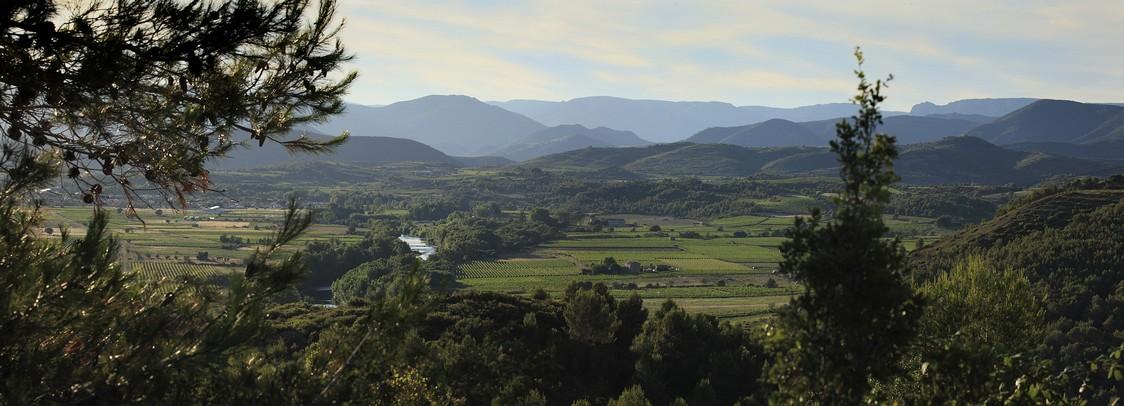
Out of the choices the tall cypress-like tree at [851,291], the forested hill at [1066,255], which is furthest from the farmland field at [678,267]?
the tall cypress-like tree at [851,291]

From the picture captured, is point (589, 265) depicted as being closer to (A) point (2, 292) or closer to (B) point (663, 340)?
(B) point (663, 340)

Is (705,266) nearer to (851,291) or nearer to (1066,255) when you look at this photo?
(1066,255)

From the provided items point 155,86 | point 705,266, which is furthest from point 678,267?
point 155,86

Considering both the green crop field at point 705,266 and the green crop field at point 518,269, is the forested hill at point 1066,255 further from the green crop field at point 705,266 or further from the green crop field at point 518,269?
the green crop field at point 518,269

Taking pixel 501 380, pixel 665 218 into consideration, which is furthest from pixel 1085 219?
pixel 665 218

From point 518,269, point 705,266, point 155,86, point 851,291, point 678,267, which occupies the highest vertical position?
point 155,86
